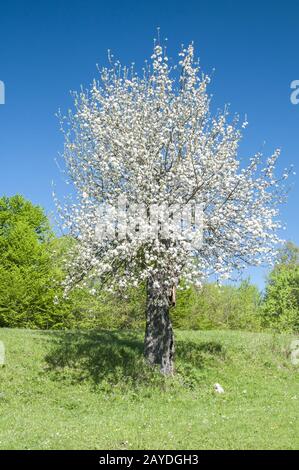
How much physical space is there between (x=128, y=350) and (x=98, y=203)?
282 inches

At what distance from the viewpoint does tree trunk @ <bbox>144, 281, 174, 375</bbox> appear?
22156 millimetres

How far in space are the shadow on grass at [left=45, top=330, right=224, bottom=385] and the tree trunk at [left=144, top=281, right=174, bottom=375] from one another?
21.3 inches

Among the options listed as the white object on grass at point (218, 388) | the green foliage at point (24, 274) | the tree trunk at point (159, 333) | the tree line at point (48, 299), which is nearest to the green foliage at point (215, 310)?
the tree line at point (48, 299)

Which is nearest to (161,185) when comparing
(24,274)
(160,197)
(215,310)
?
(160,197)

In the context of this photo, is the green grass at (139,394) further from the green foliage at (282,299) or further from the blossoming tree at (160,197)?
the green foliage at (282,299)

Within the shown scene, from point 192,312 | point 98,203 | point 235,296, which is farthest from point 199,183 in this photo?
point 235,296

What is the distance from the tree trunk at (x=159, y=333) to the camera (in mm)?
22156

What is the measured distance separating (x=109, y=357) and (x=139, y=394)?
3.59 metres

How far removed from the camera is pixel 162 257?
68.0 ft

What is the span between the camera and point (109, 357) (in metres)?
23.4

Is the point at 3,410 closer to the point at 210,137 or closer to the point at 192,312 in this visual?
the point at 210,137

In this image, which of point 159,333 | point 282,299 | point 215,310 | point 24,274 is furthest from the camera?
point 282,299

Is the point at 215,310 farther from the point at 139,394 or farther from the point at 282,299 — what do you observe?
the point at 139,394

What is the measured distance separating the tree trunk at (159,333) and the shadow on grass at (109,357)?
0.54m
